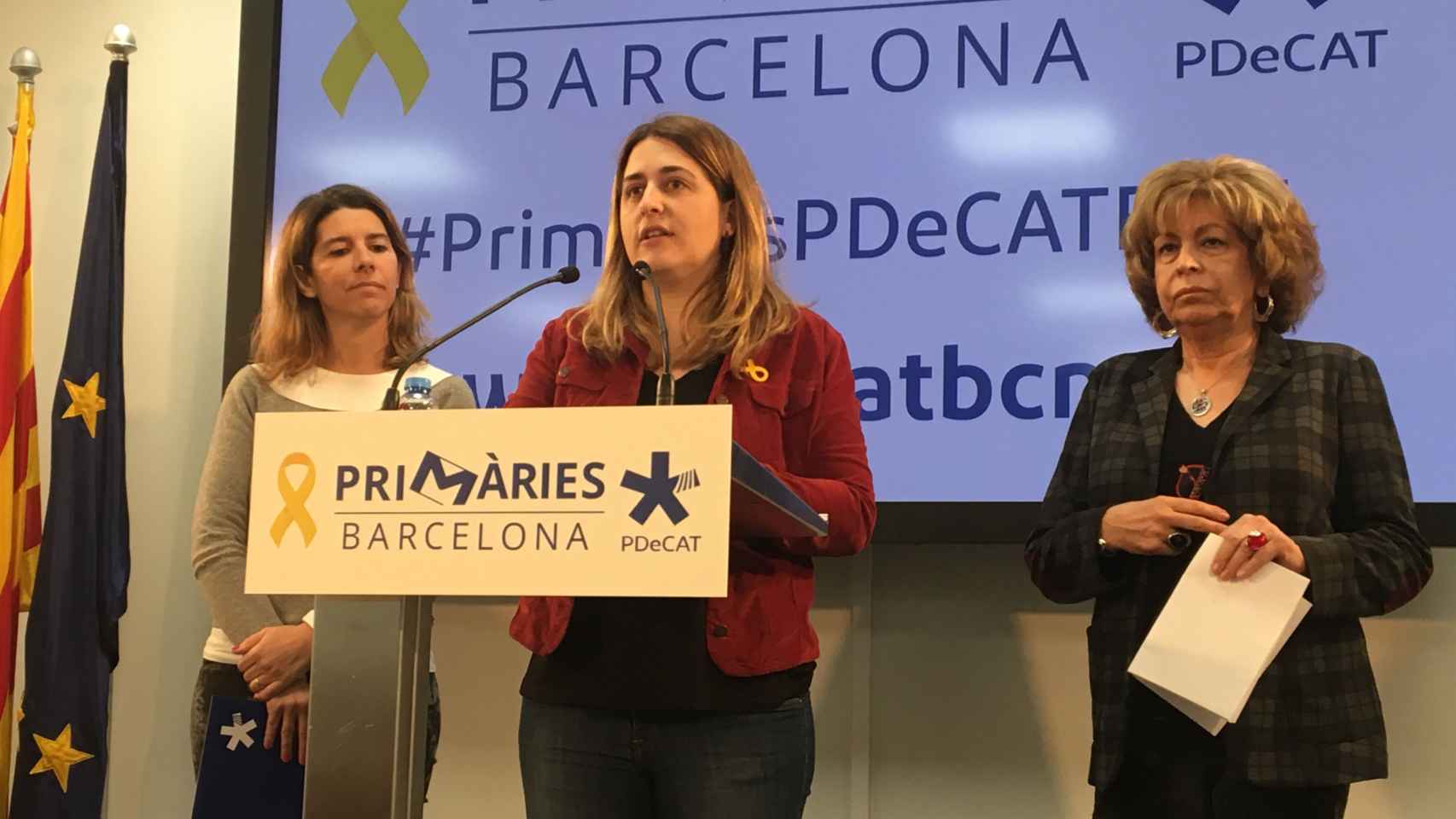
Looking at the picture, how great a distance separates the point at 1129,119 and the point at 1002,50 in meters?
0.31

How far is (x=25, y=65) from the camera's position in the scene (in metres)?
3.41

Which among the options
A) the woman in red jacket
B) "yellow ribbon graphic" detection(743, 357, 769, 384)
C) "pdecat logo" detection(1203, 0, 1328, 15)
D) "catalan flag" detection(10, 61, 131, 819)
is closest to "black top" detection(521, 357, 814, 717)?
the woman in red jacket

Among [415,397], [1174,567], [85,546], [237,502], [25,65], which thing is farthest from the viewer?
[25,65]

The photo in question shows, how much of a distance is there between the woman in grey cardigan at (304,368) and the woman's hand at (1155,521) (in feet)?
3.33

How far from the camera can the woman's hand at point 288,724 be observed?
73.2 inches

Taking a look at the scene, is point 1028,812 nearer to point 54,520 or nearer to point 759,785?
point 759,785

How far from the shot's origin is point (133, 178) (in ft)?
12.1

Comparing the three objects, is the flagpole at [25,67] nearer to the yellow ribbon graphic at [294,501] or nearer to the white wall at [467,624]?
the white wall at [467,624]

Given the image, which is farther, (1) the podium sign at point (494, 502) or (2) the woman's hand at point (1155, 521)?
(2) the woman's hand at point (1155, 521)

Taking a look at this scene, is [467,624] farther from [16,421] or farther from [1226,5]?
[1226,5]

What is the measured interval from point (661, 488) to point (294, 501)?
362mm

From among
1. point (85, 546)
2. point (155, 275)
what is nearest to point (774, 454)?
point (85, 546)

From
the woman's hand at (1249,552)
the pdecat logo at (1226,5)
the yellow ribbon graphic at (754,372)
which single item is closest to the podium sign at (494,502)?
the yellow ribbon graphic at (754,372)

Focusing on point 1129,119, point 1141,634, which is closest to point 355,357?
point 1141,634
